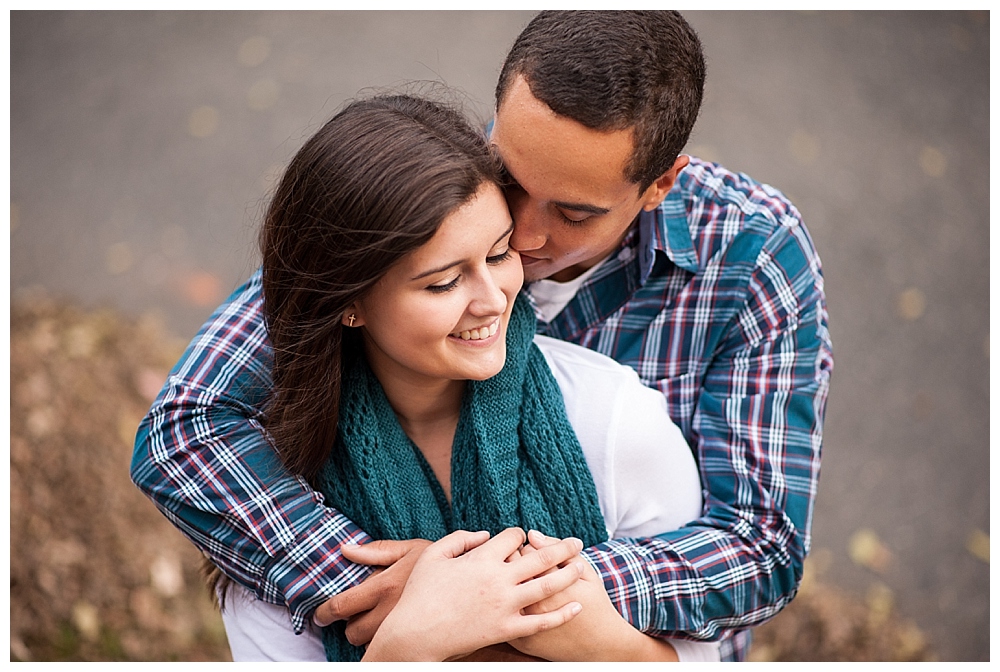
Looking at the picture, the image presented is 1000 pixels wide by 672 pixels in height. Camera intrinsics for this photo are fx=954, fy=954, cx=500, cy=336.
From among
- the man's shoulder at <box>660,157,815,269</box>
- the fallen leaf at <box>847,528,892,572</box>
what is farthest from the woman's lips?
the fallen leaf at <box>847,528,892,572</box>

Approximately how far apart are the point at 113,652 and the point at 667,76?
2.97m

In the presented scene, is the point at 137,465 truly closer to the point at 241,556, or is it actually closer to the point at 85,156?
the point at 241,556

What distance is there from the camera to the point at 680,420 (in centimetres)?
246

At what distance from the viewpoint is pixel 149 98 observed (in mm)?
5215

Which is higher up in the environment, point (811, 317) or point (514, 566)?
point (811, 317)

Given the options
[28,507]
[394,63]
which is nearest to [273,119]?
[394,63]

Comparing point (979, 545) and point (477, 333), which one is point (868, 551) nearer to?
point (979, 545)

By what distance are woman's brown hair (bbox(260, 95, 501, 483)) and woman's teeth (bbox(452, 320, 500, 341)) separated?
217 mm

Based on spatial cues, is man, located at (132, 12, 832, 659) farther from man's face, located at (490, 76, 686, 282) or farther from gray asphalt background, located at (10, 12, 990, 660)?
gray asphalt background, located at (10, 12, 990, 660)

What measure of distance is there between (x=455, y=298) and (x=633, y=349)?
76cm

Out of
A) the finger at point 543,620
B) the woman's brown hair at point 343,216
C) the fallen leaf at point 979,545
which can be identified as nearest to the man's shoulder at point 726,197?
the woman's brown hair at point 343,216

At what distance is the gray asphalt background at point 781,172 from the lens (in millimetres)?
3900

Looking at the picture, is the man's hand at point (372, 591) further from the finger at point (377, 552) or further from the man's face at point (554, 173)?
the man's face at point (554, 173)

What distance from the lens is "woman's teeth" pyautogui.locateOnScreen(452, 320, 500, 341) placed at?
1.96 metres
